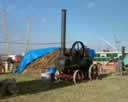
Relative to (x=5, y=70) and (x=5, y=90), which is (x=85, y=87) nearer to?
(x=5, y=90)

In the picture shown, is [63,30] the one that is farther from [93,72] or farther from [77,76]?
[93,72]

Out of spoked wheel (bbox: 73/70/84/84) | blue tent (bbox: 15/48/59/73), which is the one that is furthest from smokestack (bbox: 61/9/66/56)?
blue tent (bbox: 15/48/59/73)

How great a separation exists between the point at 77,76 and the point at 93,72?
5.72 feet

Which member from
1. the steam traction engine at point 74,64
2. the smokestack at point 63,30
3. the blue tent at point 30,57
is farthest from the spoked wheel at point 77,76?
the blue tent at point 30,57

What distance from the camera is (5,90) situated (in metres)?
11.3

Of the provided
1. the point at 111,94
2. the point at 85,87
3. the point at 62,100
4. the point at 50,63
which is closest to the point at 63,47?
the point at 85,87

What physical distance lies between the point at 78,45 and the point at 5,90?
22.7 feet

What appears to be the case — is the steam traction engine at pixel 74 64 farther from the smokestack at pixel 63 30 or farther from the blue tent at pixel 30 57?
the blue tent at pixel 30 57

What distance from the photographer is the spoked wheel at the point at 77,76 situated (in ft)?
51.5

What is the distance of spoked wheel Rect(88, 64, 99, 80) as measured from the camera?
55.8ft

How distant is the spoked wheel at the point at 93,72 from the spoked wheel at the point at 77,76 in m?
0.65

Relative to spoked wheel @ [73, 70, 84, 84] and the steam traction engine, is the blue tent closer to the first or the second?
the steam traction engine

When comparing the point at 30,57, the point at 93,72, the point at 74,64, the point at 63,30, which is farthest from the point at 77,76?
the point at 30,57

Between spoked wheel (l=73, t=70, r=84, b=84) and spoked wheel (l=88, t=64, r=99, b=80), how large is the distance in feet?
2.13
